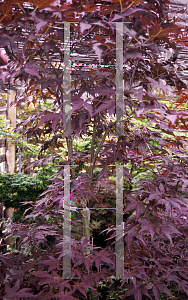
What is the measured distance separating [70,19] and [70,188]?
567mm

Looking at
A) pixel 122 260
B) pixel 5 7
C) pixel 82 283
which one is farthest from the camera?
pixel 122 260

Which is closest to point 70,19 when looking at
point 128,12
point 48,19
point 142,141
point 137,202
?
point 48,19

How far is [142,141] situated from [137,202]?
0.74 feet

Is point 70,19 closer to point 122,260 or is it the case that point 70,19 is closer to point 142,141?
point 142,141

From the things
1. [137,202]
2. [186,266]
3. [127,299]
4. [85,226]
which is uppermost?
[137,202]

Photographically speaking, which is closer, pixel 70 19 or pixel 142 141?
pixel 70 19

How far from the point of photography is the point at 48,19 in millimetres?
716

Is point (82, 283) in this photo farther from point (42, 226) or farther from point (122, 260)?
point (42, 226)

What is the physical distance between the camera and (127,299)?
3.50ft

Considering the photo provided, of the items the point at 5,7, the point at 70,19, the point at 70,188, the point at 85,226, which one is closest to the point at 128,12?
the point at 70,19

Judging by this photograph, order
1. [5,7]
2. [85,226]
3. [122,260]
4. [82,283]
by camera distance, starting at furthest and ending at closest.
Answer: [85,226], [122,260], [82,283], [5,7]

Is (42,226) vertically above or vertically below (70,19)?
below

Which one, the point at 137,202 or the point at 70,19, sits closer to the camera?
the point at 70,19

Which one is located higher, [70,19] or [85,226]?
[70,19]
